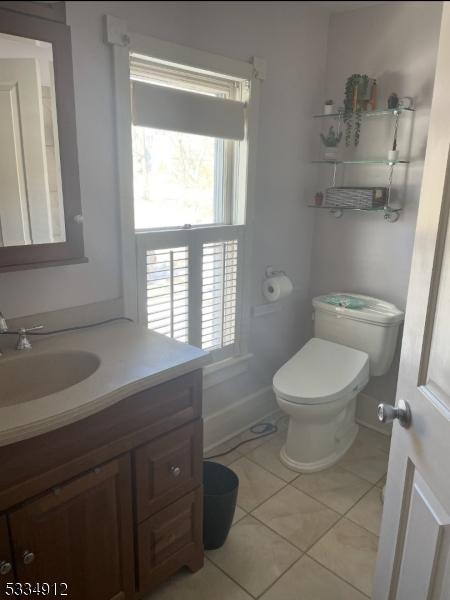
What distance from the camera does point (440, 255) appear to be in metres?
0.90

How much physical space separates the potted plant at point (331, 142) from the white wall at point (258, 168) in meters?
0.12

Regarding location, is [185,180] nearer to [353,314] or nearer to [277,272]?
[277,272]

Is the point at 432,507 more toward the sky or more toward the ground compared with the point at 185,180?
more toward the ground

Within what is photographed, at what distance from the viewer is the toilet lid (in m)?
1.98

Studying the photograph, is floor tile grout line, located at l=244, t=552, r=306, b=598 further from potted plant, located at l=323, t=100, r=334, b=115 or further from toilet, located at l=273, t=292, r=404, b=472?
potted plant, located at l=323, t=100, r=334, b=115

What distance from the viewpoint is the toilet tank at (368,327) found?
2.17 meters

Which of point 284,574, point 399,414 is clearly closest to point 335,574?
point 284,574

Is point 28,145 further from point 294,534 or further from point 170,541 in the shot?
point 294,534

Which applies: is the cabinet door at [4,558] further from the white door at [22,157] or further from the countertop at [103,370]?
the white door at [22,157]

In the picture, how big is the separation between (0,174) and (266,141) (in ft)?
4.19

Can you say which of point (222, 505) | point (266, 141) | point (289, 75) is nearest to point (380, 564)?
point (222, 505)

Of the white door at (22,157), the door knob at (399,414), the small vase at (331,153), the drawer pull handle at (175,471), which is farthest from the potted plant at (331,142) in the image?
the drawer pull handle at (175,471)

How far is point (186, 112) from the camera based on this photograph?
1.74 metres

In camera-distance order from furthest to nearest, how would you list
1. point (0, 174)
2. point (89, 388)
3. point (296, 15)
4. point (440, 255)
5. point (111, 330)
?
1. point (111, 330)
2. point (0, 174)
3. point (89, 388)
4. point (440, 255)
5. point (296, 15)
